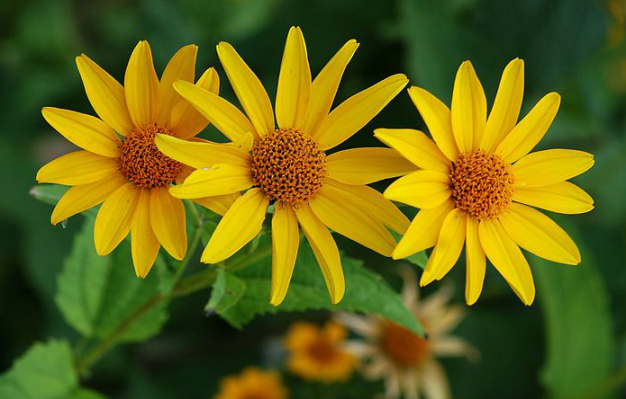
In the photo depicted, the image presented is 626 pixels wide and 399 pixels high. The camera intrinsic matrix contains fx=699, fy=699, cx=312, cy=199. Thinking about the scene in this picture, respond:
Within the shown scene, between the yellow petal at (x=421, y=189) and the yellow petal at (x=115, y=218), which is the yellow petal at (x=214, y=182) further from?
the yellow petal at (x=421, y=189)

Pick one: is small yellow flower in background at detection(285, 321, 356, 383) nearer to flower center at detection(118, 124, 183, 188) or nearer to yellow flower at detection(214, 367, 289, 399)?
yellow flower at detection(214, 367, 289, 399)

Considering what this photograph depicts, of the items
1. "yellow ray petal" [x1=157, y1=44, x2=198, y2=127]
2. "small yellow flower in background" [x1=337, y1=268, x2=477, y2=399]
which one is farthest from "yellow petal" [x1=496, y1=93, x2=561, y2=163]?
"small yellow flower in background" [x1=337, y1=268, x2=477, y2=399]

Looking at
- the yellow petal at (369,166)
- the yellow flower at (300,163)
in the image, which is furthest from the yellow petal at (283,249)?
the yellow petal at (369,166)

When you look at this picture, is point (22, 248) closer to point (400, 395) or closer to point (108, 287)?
point (108, 287)

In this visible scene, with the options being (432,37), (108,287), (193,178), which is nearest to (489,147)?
(193,178)

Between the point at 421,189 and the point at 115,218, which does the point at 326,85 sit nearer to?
the point at 421,189

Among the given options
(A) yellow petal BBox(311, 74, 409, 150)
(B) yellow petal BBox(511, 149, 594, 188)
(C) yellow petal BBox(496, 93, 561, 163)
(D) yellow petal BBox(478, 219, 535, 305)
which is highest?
(C) yellow petal BBox(496, 93, 561, 163)
